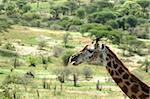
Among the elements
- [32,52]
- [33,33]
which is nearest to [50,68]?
[32,52]

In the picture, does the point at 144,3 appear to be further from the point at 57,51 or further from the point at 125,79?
the point at 125,79

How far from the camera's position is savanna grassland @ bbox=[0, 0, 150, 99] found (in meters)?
28.3

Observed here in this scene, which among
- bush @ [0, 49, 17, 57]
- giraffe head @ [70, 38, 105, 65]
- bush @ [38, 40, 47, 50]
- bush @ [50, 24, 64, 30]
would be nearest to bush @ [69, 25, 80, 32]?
bush @ [50, 24, 64, 30]

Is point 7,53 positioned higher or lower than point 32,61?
Answer: lower

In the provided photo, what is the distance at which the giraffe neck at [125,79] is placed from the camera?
6.95m

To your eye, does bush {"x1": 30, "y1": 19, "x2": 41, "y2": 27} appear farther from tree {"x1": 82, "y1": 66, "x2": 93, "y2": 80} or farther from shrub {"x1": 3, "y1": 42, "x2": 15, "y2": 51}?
tree {"x1": 82, "y1": 66, "x2": 93, "y2": 80}

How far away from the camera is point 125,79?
7016 millimetres

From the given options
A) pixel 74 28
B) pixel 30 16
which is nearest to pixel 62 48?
pixel 74 28

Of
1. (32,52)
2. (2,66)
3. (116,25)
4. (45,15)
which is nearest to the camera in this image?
(2,66)

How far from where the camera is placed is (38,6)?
87188 millimetres

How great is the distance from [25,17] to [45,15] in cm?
687

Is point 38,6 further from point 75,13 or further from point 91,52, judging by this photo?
point 91,52

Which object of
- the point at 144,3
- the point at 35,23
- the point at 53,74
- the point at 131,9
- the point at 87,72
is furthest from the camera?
the point at 144,3

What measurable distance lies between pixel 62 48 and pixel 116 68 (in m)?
41.5
